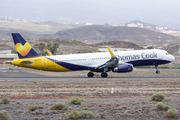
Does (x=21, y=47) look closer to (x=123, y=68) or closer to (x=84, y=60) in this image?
(x=84, y=60)

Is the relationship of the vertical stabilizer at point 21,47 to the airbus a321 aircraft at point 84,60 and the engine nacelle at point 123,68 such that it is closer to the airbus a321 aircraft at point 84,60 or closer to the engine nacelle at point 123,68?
the airbus a321 aircraft at point 84,60

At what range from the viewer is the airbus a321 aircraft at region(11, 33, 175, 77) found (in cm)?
3722

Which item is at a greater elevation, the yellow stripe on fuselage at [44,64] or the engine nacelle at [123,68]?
the yellow stripe on fuselage at [44,64]

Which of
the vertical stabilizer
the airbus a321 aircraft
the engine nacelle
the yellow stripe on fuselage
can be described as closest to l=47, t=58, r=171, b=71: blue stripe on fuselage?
the airbus a321 aircraft

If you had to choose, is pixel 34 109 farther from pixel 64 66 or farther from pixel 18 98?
pixel 64 66

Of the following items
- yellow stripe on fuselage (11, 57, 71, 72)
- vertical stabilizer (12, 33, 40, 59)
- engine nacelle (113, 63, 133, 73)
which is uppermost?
vertical stabilizer (12, 33, 40, 59)

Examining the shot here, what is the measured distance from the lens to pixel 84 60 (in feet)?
129

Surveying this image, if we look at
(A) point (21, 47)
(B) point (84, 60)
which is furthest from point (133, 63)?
(A) point (21, 47)

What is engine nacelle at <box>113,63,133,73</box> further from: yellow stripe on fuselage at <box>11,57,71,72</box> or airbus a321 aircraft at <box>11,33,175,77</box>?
yellow stripe on fuselage at <box>11,57,71,72</box>

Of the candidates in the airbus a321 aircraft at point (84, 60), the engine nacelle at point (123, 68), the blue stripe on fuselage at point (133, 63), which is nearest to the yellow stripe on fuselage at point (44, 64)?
the airbus a321 aircraft at point (84, 60)

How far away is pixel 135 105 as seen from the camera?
18.4m

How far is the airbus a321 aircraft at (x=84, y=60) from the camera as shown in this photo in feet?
122

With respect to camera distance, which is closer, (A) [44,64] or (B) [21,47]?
(B) [21,47]

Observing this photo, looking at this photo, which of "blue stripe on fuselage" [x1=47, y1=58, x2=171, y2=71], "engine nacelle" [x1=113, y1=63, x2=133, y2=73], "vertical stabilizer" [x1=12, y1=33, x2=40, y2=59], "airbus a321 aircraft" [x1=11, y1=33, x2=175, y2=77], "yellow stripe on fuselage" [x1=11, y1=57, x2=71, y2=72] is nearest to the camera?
"vertical stabilizer" [x1=12, y1=33, x2=40, y2=59]
